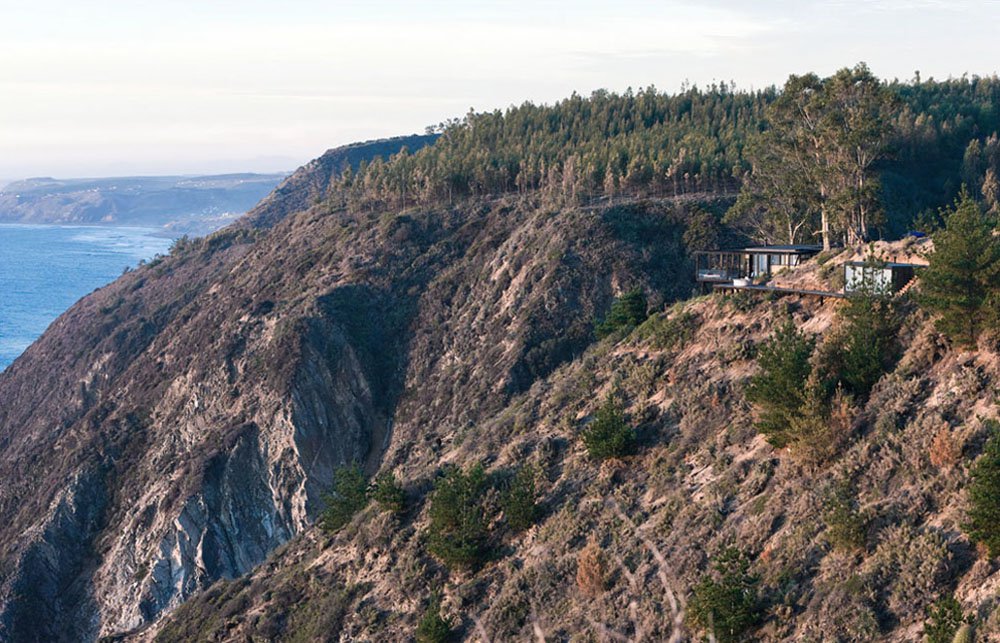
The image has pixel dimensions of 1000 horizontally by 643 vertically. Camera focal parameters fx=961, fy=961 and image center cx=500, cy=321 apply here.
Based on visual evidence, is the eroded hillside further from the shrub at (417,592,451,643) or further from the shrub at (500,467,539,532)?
the shrub at (417,592,451,643)

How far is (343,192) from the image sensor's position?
121 metres

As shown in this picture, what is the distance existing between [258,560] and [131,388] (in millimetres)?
26149

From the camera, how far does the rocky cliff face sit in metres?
70.2

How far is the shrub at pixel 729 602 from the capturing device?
94.7ft

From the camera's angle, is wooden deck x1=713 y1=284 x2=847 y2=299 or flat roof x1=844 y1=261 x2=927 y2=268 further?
wooden deck x1=713 y1=284 x2=847 y2=299

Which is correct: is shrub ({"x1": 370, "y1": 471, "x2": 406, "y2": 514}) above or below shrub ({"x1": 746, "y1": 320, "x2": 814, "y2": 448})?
below

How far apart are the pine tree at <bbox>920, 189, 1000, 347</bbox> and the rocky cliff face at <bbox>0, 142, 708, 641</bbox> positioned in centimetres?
3196

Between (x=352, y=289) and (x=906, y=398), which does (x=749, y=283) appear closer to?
(x=906, y=398)

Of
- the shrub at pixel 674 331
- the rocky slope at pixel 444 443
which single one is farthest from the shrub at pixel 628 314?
the shrub at pixel 674 331

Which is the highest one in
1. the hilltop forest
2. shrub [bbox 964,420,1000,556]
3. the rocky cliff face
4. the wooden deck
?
the hilltop forest

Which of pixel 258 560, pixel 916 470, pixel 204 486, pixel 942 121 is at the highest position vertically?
pixel 942 121

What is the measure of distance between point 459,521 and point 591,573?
7962mm

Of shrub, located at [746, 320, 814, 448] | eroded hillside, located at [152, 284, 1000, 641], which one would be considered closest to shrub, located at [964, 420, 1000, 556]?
eroded hillside, located at [152, 284, 1000, 641]

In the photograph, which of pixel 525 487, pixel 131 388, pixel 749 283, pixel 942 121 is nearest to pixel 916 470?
pixel 525 487
